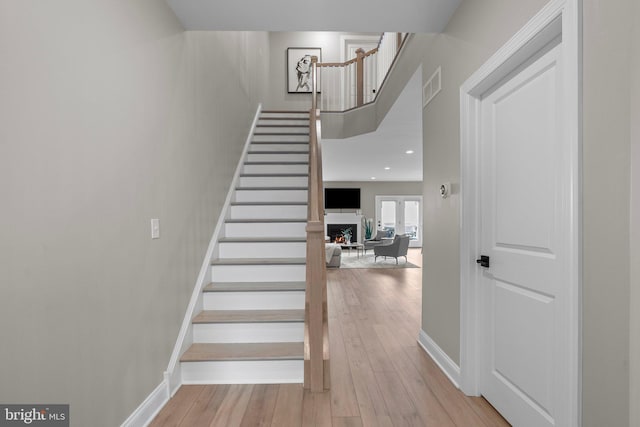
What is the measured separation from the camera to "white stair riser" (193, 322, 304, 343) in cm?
255

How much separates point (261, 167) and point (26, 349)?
337cm

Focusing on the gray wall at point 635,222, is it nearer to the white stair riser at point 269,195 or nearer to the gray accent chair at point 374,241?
the white stair riser at point 269,195

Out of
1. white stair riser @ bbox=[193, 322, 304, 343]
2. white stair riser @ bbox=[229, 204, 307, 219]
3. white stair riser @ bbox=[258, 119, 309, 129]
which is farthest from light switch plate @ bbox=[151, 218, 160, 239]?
white stair riser @ bbox=[258, 119, 309, 129]

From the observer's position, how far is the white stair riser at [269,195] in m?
3.95

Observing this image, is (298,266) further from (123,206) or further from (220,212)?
(123,206)

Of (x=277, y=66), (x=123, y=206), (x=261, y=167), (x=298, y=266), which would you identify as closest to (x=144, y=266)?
(x=123, y=206)

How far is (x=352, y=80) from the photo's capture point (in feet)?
19.8

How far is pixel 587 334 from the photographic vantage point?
4.06 feet

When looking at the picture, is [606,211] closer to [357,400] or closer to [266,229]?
[357,400]

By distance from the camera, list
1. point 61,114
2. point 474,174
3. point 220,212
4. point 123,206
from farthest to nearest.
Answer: point 220,212 < point 474,174 < point 123,206 < point 61,114

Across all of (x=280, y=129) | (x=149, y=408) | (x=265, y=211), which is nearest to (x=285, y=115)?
(x=280, y=129)

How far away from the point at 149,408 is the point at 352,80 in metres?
5.58

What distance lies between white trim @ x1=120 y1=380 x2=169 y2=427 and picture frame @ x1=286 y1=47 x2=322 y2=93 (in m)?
6.77

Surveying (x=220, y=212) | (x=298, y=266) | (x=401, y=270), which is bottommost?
(x=401, y=270)
